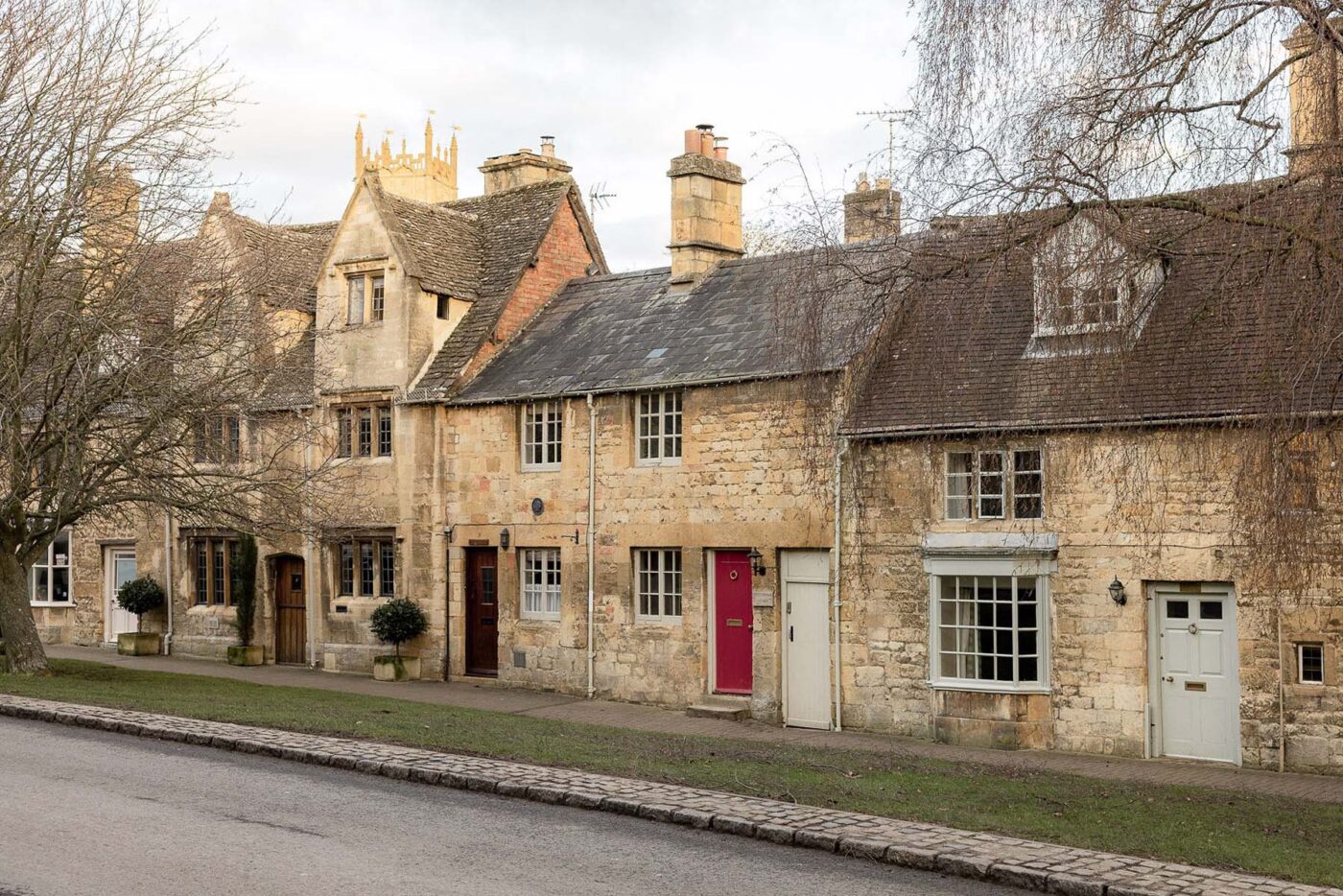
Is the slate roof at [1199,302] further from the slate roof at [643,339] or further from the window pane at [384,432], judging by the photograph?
the window pane at [384,432]

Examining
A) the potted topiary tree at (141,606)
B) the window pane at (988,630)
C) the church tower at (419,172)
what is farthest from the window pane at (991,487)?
the church tower at (419,172)

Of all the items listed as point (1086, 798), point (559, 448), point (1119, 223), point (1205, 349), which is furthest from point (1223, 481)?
point (559, 448)

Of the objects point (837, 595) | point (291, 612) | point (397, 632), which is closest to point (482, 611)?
point (397, 632)

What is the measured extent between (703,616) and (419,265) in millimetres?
9345

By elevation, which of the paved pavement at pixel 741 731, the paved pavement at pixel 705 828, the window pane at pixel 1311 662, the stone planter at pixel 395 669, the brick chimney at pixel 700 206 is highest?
the brick chimney at pixel 700 206

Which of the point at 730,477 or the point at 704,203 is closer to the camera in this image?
the point at 730,477

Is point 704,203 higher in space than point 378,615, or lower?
higher

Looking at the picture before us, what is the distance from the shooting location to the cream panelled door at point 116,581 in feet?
106

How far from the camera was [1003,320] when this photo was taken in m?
21.1

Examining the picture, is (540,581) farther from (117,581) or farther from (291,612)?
(117,581)

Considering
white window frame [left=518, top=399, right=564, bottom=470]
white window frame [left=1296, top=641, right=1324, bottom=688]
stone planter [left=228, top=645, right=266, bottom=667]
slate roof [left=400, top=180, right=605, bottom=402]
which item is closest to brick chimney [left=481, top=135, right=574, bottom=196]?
slate roof [left=400, top=180, right=605, bottom=402]

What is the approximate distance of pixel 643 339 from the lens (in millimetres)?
25547

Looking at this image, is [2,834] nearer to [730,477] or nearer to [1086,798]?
[1086,798]

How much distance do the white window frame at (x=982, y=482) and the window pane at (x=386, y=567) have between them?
38.4 ft
